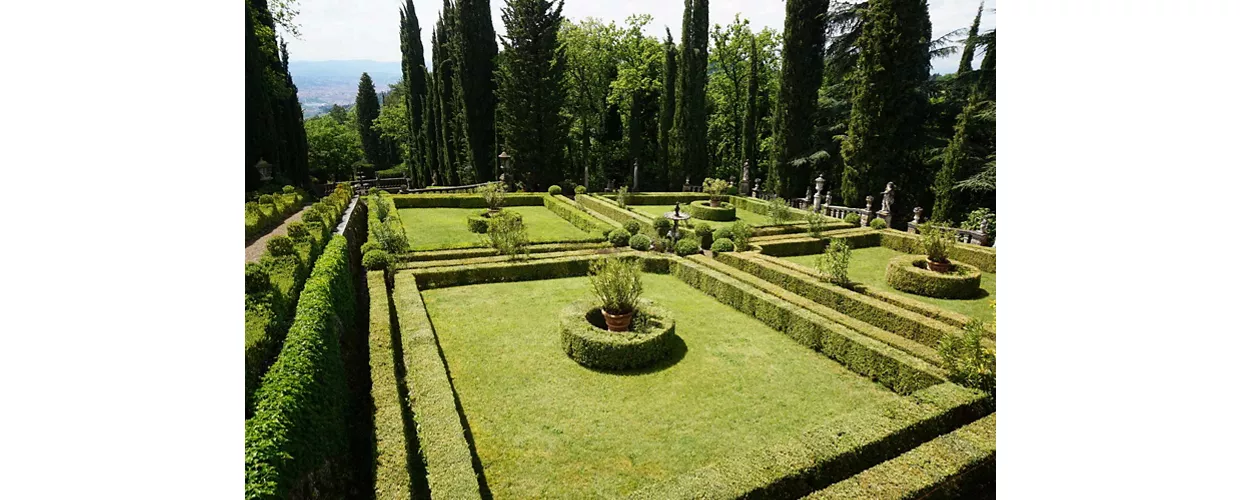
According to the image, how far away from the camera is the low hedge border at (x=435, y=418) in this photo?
168 inches

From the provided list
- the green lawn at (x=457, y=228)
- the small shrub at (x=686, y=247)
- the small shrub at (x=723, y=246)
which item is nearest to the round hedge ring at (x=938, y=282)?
the small shrub at (x=723, y=246)

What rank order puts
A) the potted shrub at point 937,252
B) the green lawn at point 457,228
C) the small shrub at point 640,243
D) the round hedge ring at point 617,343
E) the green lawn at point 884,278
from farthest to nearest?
1. the green lawn at point 457,228
2. the small shrub at point 640,243
3. the potted shrub at point 937,252
4. the green lawn at point 884,278
5. the round hedge ring at point 617,343

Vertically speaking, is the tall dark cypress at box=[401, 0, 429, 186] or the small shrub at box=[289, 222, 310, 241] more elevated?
the tall dark cypress at box=[401, 0, 429, 186]

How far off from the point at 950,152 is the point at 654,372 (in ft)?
56.5

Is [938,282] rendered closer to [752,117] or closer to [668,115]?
[752,117]

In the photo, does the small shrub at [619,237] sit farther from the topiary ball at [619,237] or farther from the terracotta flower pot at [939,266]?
the terracotta flower pot at [939,266]

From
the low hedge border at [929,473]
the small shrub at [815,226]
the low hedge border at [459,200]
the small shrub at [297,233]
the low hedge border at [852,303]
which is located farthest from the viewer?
the low hedge border at [459,200]

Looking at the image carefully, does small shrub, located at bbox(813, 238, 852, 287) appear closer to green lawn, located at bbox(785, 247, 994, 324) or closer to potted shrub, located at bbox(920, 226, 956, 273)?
green lawn, located at bbox(785, 247, 994, 324)

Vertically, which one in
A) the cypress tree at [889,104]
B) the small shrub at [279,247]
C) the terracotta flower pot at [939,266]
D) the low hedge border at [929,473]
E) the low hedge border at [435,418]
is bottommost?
the low hedge border at [929,473]

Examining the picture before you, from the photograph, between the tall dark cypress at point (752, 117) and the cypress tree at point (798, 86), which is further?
the tall dark cypress at point (752, 117)

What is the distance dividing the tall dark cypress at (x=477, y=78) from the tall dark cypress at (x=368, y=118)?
92.3 ft

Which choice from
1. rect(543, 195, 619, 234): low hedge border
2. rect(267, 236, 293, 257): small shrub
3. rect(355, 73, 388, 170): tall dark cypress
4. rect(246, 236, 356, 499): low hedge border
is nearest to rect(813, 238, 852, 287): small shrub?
rect(543, 195, 619, 234): low hedge border

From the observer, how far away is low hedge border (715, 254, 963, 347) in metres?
8.31

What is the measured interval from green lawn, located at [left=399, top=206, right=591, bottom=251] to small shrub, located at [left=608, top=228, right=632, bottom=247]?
1.29m
